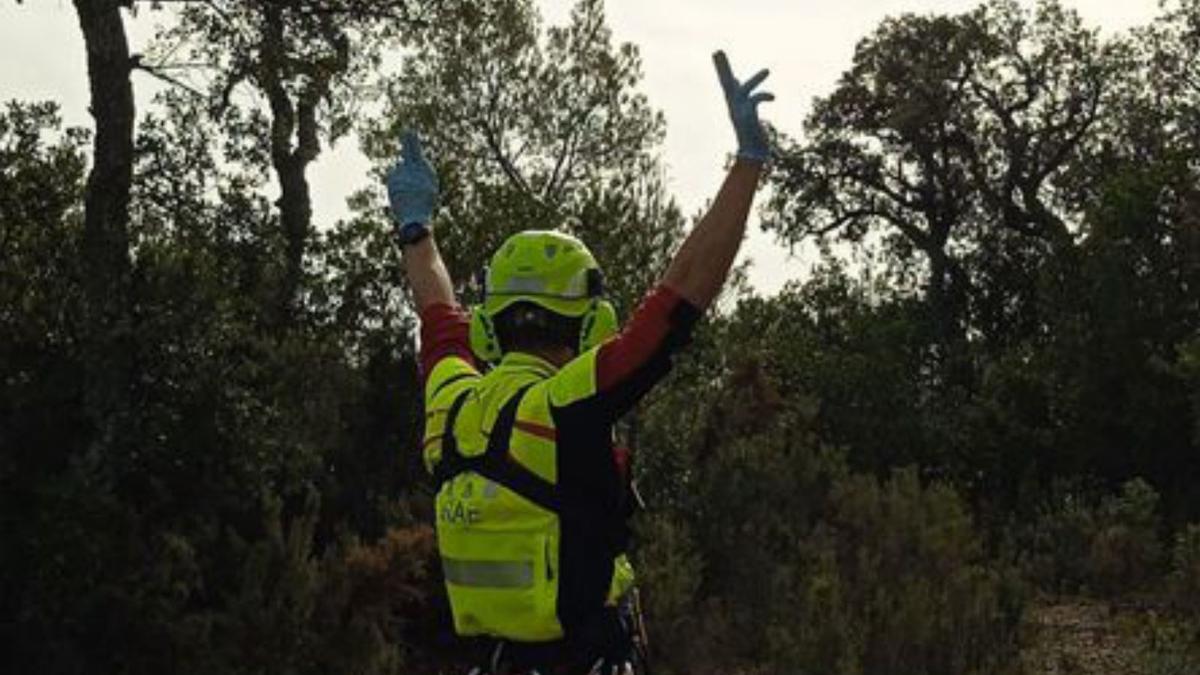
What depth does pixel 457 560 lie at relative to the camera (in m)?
3.32

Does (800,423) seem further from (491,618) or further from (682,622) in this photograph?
(491,618)

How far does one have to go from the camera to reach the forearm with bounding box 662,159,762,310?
3.09 metres

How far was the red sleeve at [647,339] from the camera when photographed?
3.05 m

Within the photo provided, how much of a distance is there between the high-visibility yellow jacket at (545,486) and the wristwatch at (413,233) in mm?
872

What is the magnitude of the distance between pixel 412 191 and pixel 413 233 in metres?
0.10

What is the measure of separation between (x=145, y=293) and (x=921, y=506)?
725 cm

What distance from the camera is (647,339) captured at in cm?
304

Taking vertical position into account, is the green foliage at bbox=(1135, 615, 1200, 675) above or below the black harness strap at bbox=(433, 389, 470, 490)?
below

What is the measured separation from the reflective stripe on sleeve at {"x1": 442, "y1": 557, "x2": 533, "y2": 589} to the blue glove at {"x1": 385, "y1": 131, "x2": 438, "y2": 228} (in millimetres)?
1117

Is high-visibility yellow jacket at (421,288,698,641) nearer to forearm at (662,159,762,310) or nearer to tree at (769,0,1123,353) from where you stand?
forearm at (662,159,762,310)

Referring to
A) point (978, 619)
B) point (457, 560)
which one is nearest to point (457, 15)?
point (978, 619)

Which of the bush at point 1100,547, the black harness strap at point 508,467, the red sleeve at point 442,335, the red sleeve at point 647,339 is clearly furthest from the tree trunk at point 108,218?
the red sleeve at point 647,339

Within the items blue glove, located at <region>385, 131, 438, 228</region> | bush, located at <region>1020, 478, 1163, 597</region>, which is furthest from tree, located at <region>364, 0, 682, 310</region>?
blue glove, located at <region>385, 131, 438, 228</region>

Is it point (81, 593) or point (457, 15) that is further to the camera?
point (457, 15)
